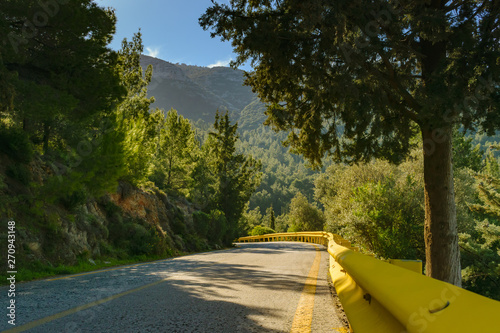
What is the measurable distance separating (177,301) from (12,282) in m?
4.40

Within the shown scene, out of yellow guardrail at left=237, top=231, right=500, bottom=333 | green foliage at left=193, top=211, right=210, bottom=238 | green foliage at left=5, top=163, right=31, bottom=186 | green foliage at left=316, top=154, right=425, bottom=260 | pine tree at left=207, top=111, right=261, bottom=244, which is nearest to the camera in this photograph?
yellow guardrail at left=237, top=231, right=500, bottom=333

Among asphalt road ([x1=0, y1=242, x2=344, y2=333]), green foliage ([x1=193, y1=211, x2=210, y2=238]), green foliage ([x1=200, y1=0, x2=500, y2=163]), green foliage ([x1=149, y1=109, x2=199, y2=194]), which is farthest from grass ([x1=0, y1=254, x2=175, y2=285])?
green foliage ([x1=149, y1=109, x2=199, y2=194])

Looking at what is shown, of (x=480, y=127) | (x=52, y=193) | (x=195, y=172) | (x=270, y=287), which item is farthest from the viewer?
(x=195, y=172)

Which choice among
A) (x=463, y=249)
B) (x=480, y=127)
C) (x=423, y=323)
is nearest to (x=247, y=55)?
(x=480, y=127)

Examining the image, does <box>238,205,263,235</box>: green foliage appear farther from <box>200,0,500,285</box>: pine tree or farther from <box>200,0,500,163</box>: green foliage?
<box>200,0,500,285</box>: pine tree

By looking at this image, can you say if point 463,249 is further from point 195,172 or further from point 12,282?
point 195,172

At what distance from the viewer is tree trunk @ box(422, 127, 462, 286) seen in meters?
7.03

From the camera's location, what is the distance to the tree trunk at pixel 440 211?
23.1 ft

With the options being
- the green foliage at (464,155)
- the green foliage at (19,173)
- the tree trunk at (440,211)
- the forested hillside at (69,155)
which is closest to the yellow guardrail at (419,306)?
the tree trunk at (440,211)

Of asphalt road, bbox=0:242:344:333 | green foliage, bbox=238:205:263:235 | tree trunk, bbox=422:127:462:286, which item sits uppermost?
tree trunk, bbox=422:127:462:286

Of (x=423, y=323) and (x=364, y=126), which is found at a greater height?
(x=364, y=126)

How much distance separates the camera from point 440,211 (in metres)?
7.20

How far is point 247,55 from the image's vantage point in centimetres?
916

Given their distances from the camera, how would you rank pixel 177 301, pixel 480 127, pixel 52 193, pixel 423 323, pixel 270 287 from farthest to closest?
pixel 52 193, pixel 480 127, pixel 270 287, pixel 177 301, pixel 423 323
